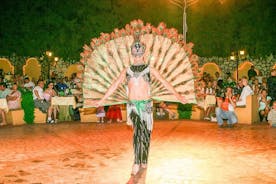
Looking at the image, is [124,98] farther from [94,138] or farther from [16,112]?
[16,112]

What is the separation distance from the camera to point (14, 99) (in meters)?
13.9

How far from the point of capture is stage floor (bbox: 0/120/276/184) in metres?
6.42

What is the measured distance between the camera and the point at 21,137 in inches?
427

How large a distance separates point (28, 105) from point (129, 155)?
22.2 ft

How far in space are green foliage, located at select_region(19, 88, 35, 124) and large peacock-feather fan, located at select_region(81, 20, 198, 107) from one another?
759cm

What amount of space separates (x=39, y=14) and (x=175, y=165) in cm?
2969

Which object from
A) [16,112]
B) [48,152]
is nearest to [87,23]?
[16,112]

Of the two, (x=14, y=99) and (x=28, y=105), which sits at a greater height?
(x=14, y=99)

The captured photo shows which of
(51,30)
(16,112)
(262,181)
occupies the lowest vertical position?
(262,181)

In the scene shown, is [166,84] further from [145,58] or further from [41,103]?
[41,103]

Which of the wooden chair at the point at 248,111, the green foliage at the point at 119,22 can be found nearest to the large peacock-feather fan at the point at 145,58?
the wooden chair at the point at 248,111

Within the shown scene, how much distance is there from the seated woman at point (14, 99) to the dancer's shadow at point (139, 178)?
8.79m

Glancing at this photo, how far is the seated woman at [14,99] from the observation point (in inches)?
544

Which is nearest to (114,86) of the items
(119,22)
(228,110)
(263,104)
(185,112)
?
(228,110)
